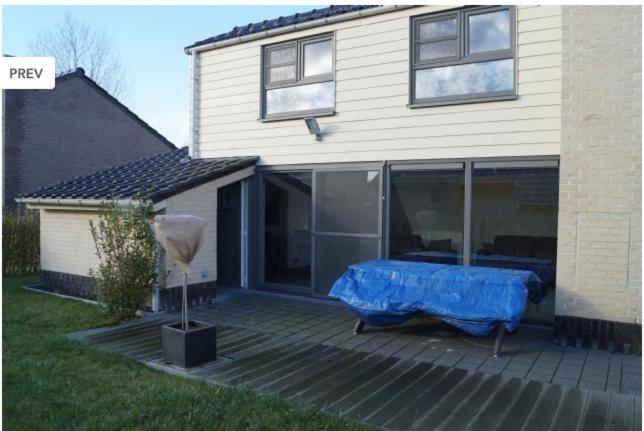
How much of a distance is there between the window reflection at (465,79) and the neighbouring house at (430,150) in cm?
2

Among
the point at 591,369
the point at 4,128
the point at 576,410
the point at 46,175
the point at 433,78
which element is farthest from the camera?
the point at 46,175

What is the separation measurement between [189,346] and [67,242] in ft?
17.6

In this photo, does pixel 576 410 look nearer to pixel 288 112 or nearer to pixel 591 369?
pixel 591 369

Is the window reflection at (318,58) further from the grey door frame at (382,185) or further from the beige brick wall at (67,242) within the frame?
the beige brick wall at (67,242)

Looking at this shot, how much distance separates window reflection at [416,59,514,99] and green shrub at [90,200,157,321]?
4.51 meters

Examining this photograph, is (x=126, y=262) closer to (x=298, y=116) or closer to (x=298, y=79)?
(x=298, y=116)

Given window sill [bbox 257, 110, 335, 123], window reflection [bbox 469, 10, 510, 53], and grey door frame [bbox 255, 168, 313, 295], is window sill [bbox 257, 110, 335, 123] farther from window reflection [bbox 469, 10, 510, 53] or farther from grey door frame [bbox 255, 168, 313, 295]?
window reflection [bbox 469, 10, 510, 53]

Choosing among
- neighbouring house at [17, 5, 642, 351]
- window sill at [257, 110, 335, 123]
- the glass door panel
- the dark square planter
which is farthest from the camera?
window sill at [257, 110, 335, 123]

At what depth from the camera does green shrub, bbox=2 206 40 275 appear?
482 inches

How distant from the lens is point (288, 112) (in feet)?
29.8

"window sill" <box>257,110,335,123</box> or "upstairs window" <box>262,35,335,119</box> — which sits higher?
"upstairs window" <box>262,35,335,119</box>

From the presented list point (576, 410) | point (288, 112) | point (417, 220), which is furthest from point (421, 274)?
point (288, 112)

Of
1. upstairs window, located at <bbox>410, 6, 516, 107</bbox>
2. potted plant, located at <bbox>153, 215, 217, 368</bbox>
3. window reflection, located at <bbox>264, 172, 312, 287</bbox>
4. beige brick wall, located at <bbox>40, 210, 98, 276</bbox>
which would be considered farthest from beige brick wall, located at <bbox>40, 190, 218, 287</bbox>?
upstairs window, located at <bbox>410, 6, 516, 107</bbox>

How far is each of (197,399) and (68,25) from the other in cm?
3019
